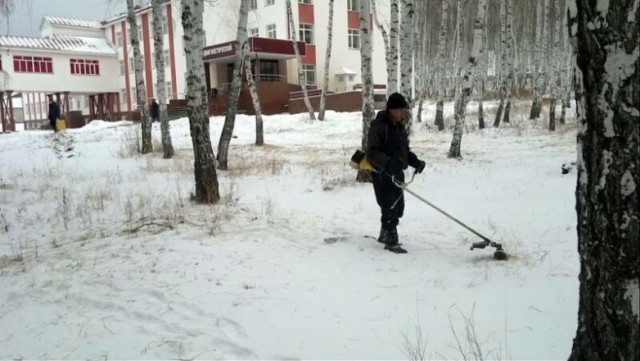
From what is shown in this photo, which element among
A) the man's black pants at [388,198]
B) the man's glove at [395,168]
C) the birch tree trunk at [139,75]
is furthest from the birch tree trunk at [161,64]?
the man's glove at [395,168]

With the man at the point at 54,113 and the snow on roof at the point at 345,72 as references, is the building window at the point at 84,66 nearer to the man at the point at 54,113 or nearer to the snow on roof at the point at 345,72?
the man at the point at 54,113

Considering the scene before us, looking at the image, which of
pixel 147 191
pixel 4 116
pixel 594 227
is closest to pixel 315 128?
pixel 147 191

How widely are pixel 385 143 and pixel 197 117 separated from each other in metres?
3.61

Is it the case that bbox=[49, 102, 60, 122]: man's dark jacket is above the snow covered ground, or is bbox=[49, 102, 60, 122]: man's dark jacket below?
above

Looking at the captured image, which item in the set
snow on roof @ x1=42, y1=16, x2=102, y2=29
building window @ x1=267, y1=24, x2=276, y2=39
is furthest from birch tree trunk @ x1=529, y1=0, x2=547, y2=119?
snow on roof @ x1=42, y1=16, x2=102, y2=29

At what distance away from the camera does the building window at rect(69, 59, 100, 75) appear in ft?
147

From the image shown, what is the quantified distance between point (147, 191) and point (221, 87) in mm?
31270

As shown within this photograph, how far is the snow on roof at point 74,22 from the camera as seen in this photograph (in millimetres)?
47781

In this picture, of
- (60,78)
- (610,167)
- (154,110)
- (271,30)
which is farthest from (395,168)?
(60,78)

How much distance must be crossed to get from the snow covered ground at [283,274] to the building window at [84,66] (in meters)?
39.8

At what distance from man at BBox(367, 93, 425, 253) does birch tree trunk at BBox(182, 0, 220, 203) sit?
10.5ft

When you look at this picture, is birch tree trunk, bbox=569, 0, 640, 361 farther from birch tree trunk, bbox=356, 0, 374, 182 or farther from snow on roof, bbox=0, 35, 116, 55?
snow on roof, bbox=0, 35, 116, 55

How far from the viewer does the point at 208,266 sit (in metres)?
5.05

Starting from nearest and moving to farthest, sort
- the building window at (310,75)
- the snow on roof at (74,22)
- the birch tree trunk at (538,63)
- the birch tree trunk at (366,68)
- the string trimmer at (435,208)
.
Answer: the string trimmer at (435,208), the birch tree trunk at (366,68), the birch tree trunk at (538,63), the building window at (310,75), the snow on roof at (74,22)
